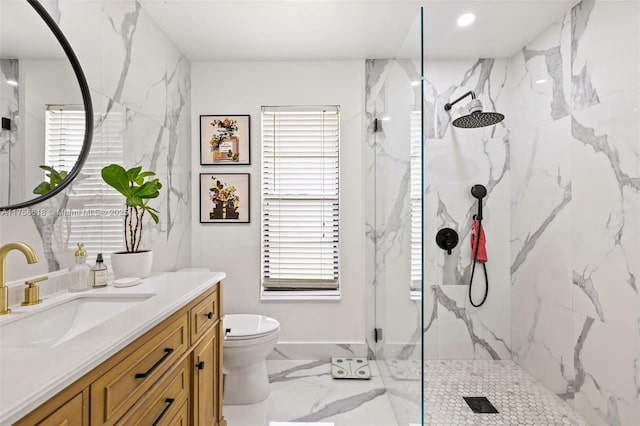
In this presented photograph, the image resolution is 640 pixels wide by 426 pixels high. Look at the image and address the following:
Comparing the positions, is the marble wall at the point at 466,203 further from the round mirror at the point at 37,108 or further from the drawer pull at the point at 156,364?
the round mirror at the point at 37,108

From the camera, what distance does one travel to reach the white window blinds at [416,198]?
1.42m

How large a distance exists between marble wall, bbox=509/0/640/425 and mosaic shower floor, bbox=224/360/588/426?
171 mm

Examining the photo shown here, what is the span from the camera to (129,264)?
1.47 meters

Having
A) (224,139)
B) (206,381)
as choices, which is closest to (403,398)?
(206,381)

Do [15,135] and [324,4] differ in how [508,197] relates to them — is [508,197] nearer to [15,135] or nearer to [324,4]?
[324,4]

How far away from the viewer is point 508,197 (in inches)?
96.7

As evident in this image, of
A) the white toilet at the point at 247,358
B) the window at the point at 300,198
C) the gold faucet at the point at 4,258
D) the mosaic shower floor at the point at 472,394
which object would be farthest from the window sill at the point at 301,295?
the gold faucet at the point at 4,258

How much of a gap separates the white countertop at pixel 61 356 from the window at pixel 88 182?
1.09 feet

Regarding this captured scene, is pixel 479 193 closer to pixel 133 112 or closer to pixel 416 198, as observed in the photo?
pixel 416 198

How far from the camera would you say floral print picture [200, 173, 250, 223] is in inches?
101

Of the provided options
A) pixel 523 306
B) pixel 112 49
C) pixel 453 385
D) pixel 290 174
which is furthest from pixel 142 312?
pixel 523 306

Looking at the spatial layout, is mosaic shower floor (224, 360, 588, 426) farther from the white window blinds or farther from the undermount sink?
the undermount sink

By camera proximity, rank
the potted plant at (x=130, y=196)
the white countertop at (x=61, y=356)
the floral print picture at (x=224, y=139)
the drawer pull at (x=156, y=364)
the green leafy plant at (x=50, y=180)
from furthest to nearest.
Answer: the floral print picture at (x=224, y=139)
the potted plant at (x=130, y=196)
the green leafy plant at (x=50, y=180)
the drawer pull at (x=156, y=364)
the white countertop at (x=61, y=356)

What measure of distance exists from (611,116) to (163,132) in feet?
8.15
